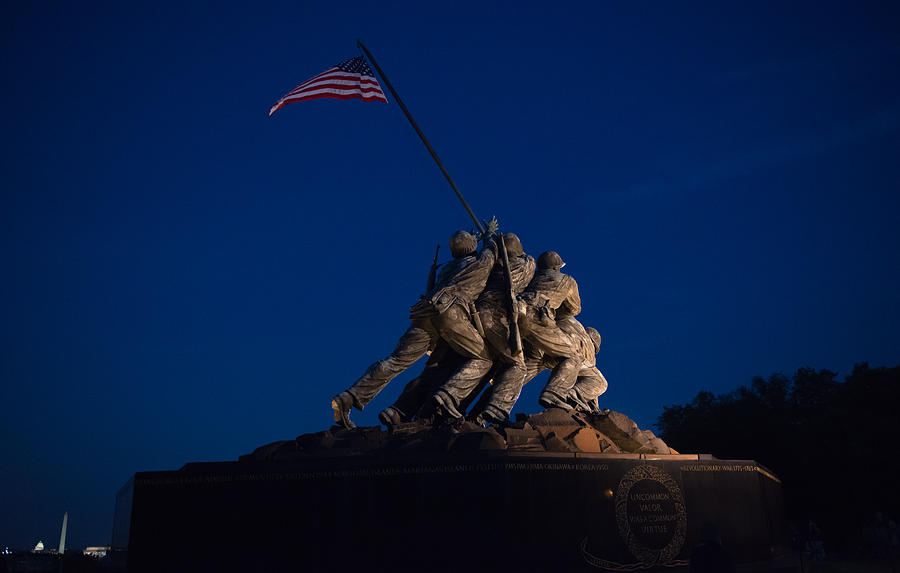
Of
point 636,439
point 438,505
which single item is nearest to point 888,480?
point 636,439

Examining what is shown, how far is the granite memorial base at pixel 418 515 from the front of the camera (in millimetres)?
7797

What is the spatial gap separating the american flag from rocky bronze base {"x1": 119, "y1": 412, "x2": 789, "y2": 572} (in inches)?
230

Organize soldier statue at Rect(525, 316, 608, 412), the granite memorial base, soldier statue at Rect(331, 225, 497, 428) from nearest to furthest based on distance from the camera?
the granite memorial base, soldier statue at Rect(331, 225, 497, 428), soldier statue at Rect(525, 316, 608, 412)

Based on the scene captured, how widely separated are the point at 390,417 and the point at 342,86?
18.5 feet

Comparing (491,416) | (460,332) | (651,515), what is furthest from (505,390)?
(651,515)

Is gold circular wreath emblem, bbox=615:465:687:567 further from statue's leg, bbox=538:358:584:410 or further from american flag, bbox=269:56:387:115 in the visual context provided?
american flag, bbox=269:56:387:115

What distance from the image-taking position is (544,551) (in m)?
7.85

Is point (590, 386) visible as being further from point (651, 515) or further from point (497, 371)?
point (651, 515)

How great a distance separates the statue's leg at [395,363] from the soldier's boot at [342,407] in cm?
10

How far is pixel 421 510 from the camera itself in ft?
25.9

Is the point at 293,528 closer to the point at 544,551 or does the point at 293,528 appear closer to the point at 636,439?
the point at 544,551

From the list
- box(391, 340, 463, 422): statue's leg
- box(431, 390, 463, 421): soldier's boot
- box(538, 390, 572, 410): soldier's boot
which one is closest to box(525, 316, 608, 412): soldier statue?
box(538, 390, 572, 410): soldier's boot

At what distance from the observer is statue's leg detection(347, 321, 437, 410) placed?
10.4 metres

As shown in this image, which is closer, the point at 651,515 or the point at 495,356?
the point at 651,515
